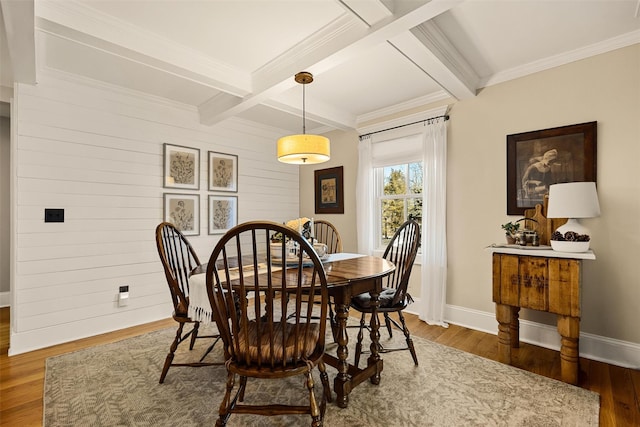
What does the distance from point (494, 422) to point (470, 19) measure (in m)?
2.55

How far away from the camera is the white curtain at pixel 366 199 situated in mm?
4059

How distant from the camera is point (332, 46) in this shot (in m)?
2.30

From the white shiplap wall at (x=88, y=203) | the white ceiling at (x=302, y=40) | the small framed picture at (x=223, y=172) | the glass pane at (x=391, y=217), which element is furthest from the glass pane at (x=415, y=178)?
the white shiplap wall at (x=88, y=203)

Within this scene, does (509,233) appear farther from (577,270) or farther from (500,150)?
(500,150)

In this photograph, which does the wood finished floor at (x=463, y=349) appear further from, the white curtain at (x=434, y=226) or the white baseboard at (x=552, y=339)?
the white curtain at (x=434, y=226)

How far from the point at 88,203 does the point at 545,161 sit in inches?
168

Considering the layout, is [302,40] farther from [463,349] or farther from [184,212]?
[463,349]

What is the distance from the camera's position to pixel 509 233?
2611 millimetres

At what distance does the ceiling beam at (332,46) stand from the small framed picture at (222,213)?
1.33 meters

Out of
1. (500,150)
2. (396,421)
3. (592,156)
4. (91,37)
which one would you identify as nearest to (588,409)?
(396,421)

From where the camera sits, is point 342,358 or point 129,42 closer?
point 342,358

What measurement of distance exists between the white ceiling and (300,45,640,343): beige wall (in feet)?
0.64

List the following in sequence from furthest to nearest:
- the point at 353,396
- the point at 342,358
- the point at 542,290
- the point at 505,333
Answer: the point at 505,333, the point at 542,290, the point at 353,396, the point at 342,358

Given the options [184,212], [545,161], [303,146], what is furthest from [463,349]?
[184,212]
